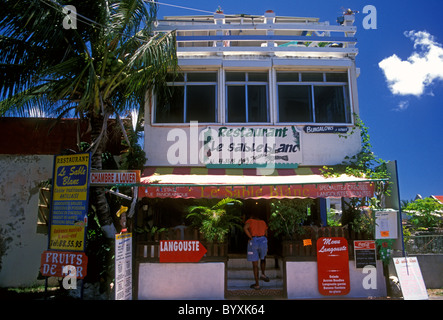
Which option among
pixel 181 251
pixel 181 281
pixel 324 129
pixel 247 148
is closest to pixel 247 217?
pixel 247 148

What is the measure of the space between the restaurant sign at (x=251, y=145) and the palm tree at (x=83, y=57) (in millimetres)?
2392

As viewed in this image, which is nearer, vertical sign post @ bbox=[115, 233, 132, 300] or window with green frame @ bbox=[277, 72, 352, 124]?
vertical sign post @ bbox=[115, 233, 132, 300]

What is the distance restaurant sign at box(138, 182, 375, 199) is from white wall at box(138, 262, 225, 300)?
5.57ft

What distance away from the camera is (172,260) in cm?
791

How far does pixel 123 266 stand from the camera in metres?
6.89

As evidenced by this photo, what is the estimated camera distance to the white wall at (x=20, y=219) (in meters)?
9.50

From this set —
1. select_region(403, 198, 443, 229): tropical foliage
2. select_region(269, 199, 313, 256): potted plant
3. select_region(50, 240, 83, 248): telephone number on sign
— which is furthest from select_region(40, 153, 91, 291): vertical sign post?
select_region(403, 198, 443, 229): tropical foliage

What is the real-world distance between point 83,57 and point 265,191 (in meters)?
5.21

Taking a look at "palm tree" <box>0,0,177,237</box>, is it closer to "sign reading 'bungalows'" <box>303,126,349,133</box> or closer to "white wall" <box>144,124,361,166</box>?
"white wall" <box>144,124,361,166</box>

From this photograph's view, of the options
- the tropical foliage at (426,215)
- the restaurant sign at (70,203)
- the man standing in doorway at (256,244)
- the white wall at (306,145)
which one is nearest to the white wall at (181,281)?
the man standing in doorway at (256,244)

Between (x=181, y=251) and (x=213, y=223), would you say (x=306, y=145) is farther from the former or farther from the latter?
(x=181, y=251)

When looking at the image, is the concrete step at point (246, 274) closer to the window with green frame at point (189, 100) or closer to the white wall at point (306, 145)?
the white wall at point (306, 145)

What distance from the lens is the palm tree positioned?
7.32 metres

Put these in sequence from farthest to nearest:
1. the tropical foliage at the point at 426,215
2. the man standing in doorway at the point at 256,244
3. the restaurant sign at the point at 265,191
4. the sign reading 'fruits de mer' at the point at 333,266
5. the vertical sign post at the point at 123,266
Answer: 1. the tropical foliage at the point at 426,215
2. the man standing in doorway at the point at 256,244
3. the sign reading 'fruits de mer' at the point at 333,266
4. the restaurant sign at the point at 265,191
5. the vertical sign post at the point at 123,266
